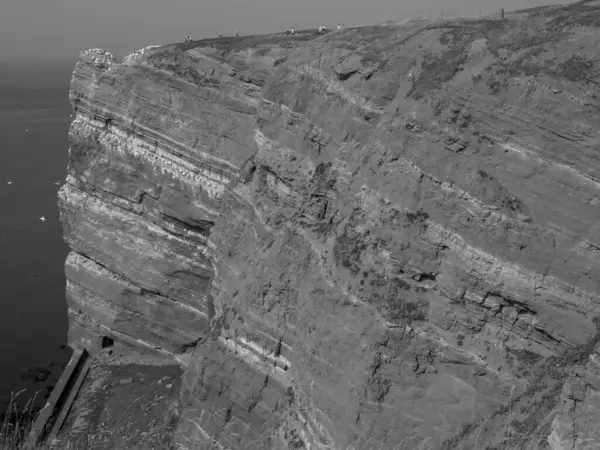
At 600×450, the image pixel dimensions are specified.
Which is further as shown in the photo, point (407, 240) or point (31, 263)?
point (31, 263)

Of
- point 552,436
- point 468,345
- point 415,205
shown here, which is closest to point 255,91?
point 415,205

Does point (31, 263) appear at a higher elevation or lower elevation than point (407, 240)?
lower

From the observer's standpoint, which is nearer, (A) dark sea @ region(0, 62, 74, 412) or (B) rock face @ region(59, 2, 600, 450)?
(B) rock face @ region(59, 2, 600, 450)

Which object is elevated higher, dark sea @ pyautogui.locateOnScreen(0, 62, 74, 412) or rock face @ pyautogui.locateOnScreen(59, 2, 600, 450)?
rock face @ pyautogui.locateOnScreen(59, 2, 600, 450)

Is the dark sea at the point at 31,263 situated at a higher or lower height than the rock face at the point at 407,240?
→ lower
